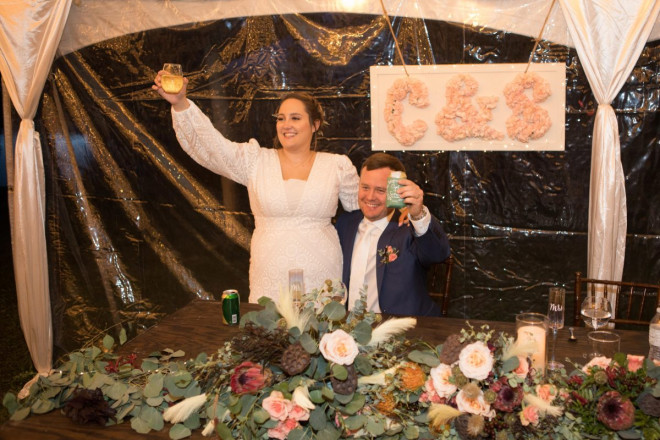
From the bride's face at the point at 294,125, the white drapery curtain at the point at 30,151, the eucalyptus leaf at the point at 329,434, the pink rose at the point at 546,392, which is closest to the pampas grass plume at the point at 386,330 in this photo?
the eucalyptus leaf at the point at 329,434

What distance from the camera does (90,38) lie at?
3689 millimetres

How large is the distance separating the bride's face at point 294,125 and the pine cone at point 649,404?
2.07m

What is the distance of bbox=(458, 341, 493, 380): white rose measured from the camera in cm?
125

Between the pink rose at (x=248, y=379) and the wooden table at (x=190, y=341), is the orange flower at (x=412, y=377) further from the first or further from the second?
the wooden table at (x=190, y=341)

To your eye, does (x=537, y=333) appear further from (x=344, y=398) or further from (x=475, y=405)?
(x=344, y=398)

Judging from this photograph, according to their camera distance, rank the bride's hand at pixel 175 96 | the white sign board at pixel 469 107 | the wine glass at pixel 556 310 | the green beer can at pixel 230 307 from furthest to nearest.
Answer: the white sign board at pixel 469 107 → the bride's hand at pixel 175 96 → the green beer can at pixel 230 307 → the wine glass at pixel 556 310

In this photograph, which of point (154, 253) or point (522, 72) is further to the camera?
point (154, 253)

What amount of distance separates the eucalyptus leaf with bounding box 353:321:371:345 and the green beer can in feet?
2.99

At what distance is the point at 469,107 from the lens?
10.5ft

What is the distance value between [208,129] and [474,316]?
1823mm

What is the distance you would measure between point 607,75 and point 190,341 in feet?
7.88

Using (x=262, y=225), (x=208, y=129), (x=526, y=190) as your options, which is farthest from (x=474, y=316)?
(x=208, y=129)

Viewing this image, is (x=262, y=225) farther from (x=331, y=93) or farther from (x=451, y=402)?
(x=451, y=402)

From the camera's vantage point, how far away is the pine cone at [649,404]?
4.12 ft
